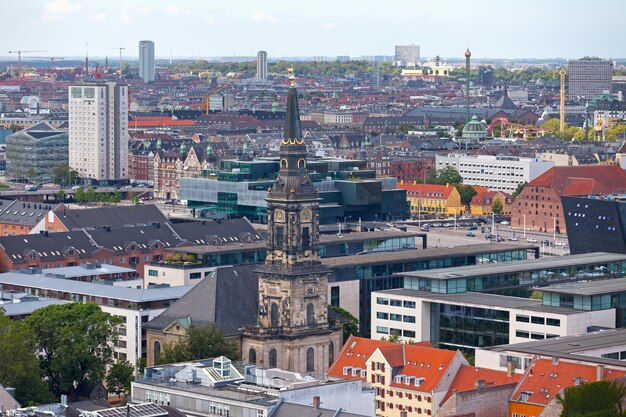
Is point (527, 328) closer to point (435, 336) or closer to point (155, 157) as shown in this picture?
point (435, 336)

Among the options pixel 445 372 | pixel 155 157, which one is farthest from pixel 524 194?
pixel 445 372

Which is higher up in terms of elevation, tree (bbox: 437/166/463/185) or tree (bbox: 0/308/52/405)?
tree (bbox: 0/308/52/405)

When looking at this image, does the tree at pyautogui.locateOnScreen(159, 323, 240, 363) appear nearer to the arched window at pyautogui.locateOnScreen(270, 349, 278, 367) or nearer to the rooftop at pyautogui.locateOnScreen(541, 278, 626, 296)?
the arched window at pyautogui.locateOnScreen(270, 349, 278, 367)

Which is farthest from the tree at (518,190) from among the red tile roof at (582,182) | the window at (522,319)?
the window at (522,319)

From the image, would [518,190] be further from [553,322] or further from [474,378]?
[474,378]

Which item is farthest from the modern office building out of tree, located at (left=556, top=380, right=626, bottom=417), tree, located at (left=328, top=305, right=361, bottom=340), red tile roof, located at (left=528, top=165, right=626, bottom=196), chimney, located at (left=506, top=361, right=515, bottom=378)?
red tile roof, located at (left=528, top=165, right=626, bottom=196)

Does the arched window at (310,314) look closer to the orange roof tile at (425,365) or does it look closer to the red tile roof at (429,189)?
the orange roof tile at (425,365)
